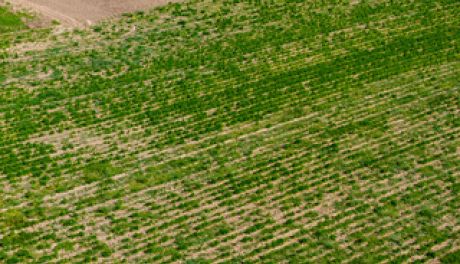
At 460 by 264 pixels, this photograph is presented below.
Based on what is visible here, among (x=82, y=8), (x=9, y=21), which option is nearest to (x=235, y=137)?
(x=82, y=8)

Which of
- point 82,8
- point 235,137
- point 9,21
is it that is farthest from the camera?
→ point 82,8

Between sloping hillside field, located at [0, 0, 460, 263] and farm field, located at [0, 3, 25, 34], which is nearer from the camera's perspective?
sloping hillside field, located at [0, 0, 460, 263]

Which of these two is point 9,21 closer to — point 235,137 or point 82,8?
point 82,8

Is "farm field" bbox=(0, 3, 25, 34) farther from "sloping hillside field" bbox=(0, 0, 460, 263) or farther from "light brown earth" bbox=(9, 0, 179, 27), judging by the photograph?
"light brown earth" bbox=(9, 0, 179, 27)

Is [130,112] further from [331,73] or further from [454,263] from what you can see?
[454,263]

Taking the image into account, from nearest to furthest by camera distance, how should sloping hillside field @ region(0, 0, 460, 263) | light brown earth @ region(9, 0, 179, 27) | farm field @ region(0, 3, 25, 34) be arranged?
sloping hillside field @ region(0, 0, 460, 263) → farm field @ region(0, 3, 25, 34) → light brown earth @ region(9, 0, 179, 27)

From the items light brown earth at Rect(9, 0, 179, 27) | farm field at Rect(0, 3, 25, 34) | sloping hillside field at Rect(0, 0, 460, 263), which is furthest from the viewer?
light brown earth at Rect(9, 0, 179, 27)

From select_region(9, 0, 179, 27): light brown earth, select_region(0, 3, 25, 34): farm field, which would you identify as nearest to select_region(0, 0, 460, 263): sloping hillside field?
select_region(0, 3, 25, 34): farm field
